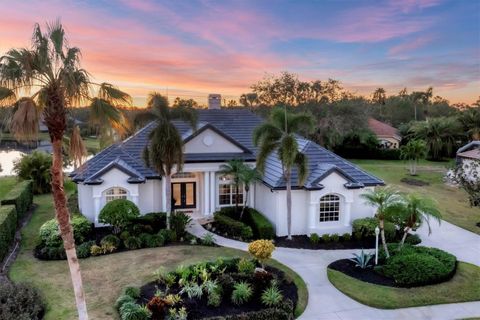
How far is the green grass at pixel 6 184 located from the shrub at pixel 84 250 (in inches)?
584

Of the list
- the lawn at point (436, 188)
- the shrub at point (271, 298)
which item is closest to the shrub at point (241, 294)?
the shrub at point (271, 298)

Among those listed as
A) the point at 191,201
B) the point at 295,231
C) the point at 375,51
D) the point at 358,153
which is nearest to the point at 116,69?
the point at 191,201

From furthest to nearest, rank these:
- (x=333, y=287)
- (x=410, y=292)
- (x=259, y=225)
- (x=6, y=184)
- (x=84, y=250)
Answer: (x=6, y=184) → (x=259, y=225) → (x=84, y=250) → (x=333, y=287) → (x=410, y=292)

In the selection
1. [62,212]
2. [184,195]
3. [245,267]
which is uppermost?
[62,212]

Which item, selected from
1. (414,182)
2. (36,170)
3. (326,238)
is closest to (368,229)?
(326,238)

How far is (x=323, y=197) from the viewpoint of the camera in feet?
60.7

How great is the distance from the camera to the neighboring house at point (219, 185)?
725 inches

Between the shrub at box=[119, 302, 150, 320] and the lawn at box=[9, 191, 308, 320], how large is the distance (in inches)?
31.5

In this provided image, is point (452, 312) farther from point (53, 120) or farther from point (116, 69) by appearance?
point (116, 69)

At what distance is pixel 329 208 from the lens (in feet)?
61.4

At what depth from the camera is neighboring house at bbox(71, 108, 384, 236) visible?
60.4ft

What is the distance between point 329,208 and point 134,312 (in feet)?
37.8

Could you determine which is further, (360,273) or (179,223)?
(179,223)

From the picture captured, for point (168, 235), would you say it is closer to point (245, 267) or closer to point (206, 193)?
point (206, 193)
